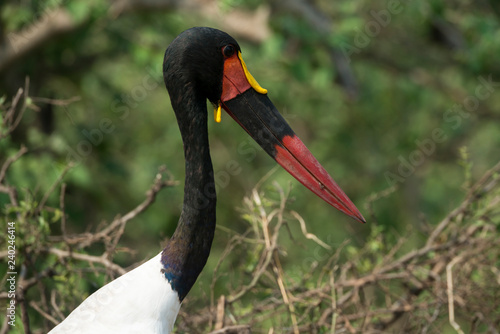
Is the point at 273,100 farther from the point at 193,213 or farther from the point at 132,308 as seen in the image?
the point at 132,308

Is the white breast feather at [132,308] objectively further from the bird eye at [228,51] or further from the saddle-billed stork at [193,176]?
the bird eye at [228,51]

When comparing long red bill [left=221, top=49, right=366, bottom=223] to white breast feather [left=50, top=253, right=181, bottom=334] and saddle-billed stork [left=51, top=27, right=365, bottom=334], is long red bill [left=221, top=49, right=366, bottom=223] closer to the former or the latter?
saddle-billed stork [left=51, top=27, right=365, bottom=334]

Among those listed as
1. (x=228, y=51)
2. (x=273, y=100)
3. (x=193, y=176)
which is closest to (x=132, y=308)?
(x=193, y=176)

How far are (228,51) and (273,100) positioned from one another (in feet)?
15.2

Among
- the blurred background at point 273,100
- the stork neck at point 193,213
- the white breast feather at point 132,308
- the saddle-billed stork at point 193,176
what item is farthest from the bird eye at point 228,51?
the white breast feather at point 132,308

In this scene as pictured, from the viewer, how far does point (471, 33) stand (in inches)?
255

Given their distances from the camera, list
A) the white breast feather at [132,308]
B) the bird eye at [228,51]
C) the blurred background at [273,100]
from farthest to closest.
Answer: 1. the blurred background at [273,100]
2. the bird eye at [228,51]
3. the white breast feather at [132,308]

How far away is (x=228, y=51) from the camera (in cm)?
290

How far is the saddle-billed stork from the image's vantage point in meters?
2.75

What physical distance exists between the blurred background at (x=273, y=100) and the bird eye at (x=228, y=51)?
68 centimetres

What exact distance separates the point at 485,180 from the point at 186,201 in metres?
1.74

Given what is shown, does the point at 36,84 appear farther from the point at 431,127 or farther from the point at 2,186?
the point at 431,127

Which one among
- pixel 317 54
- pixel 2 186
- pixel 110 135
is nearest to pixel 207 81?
pixel 2 186

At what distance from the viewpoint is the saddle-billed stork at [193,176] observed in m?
2.75
